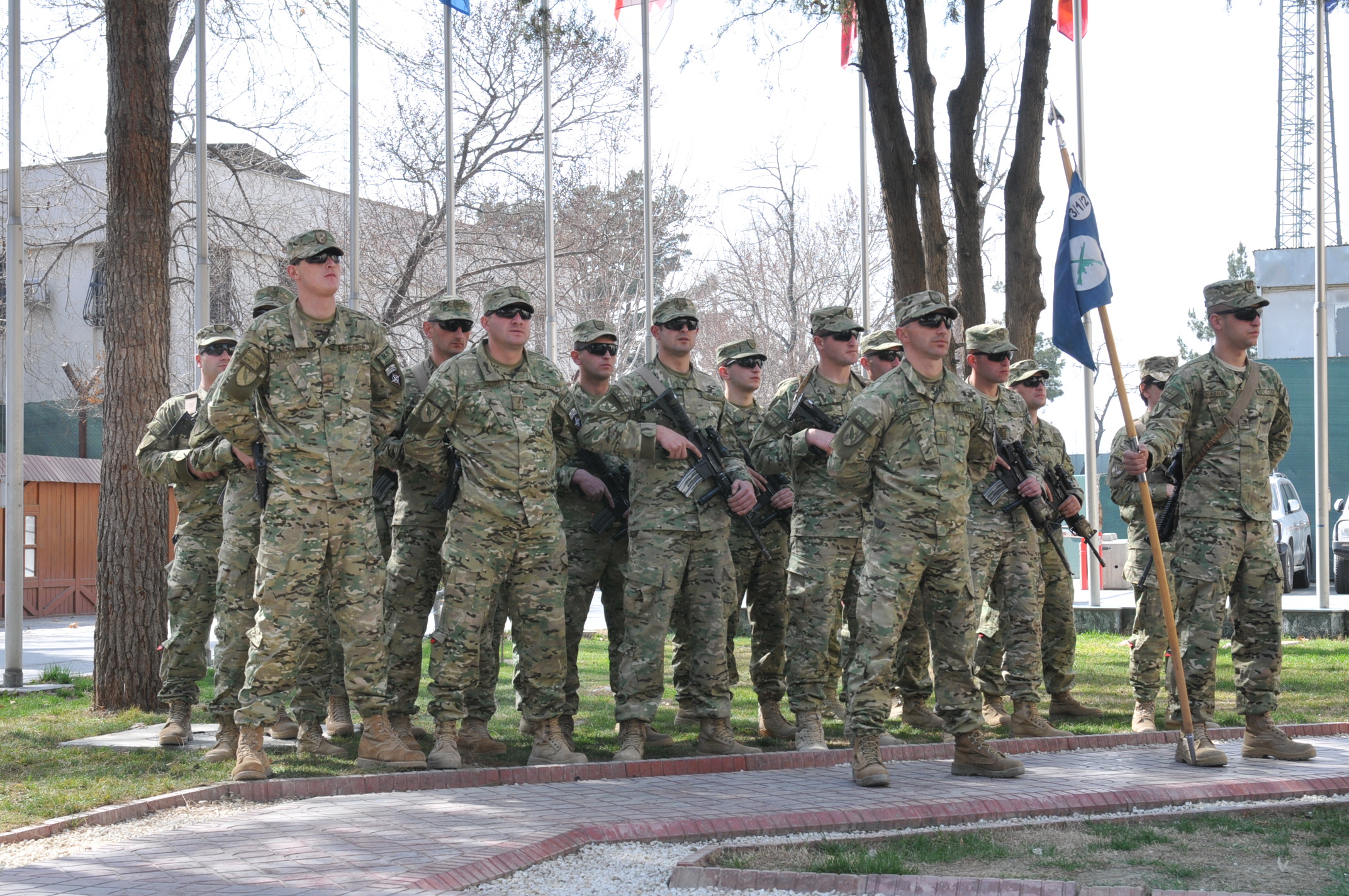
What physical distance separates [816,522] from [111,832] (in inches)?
164

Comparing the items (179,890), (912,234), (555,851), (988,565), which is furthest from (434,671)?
(912,234)

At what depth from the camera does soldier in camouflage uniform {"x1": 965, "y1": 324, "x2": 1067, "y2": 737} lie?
26.8ft

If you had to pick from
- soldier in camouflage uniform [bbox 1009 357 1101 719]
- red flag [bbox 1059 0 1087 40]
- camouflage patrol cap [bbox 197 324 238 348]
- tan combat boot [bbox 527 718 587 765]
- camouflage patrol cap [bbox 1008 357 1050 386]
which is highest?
red flag [bbox 1059 0 1087 40]

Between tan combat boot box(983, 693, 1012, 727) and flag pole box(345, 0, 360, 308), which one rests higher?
flag pole box(345, 0, 360, 308)

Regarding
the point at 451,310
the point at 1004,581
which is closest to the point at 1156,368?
the point at 1004,581

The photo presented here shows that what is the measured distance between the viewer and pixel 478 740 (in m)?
7.46

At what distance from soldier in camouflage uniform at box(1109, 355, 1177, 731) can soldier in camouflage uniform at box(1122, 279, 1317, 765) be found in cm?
43

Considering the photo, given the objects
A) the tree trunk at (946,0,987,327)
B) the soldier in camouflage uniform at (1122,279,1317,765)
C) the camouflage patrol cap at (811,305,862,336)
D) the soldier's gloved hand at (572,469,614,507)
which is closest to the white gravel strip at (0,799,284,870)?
the soldier's gloved hand at (572,469,614,507)

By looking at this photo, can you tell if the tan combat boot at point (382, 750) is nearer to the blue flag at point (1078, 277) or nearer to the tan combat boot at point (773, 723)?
the tan combat boot at point (773, 723)

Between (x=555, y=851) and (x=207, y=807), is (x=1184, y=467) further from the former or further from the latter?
(x=207, y=807)

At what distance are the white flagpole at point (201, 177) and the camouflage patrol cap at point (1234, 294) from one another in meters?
8.33

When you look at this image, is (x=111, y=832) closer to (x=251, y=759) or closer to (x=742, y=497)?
(x=251, y=759)

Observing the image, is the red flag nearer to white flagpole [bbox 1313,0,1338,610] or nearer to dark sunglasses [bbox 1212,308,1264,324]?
white flagpole [bbox 1313,0,1338,610]

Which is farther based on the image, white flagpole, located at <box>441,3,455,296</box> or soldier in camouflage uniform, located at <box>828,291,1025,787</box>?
white flagpole, located at <box>441,3,455,296</box>
